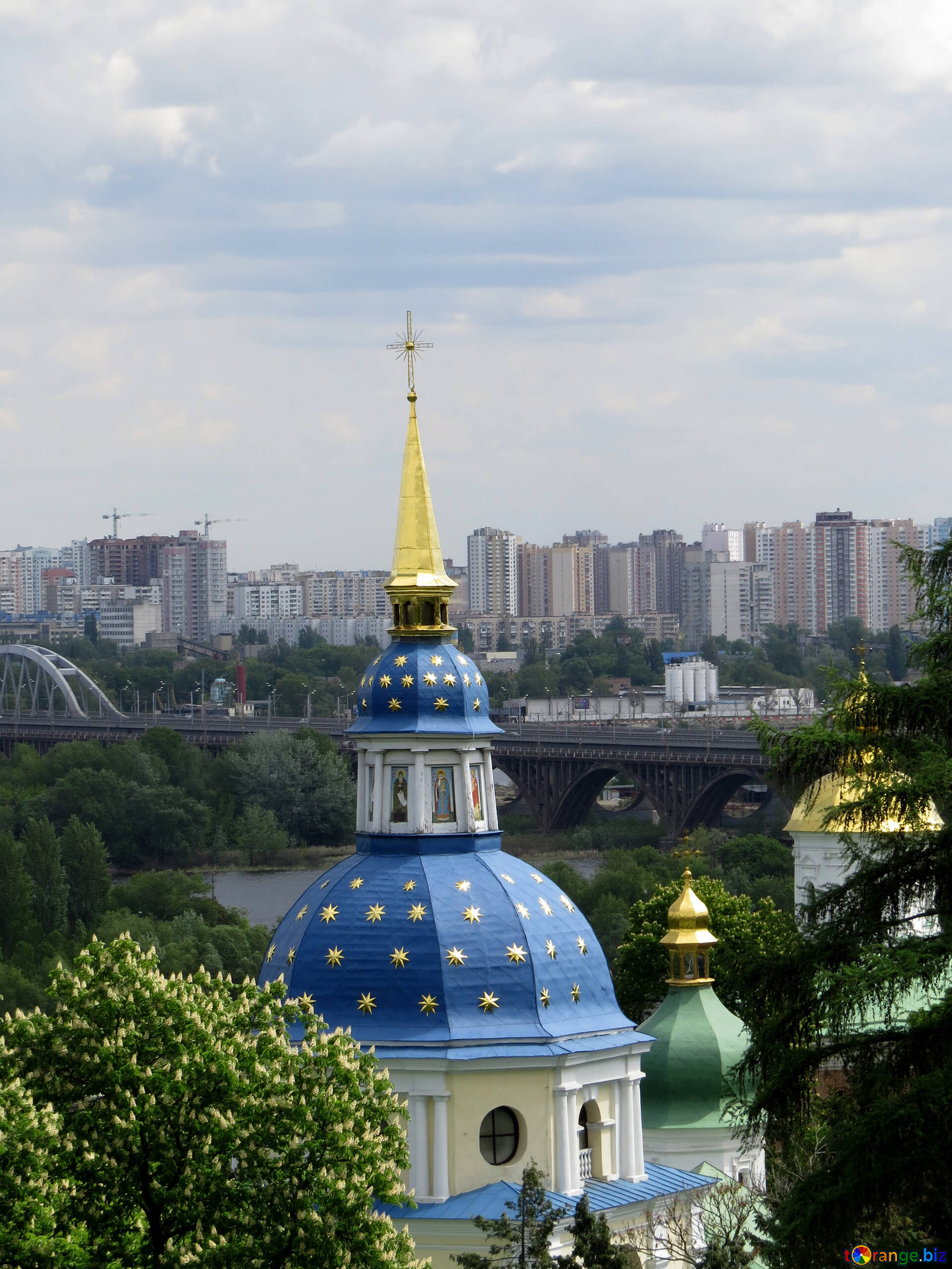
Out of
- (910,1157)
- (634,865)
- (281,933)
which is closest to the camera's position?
(910,1157)

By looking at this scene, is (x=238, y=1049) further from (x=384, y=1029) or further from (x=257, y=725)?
(x=257, y=725)

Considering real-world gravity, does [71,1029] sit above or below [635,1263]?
above

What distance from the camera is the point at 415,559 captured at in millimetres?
32406

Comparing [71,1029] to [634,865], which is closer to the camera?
[71,1029]

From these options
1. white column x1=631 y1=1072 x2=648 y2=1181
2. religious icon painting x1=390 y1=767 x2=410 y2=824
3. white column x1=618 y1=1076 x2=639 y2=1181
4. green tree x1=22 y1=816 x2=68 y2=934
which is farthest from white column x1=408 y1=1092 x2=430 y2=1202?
green tree x1=22 y1=816 x2=68 y2=934

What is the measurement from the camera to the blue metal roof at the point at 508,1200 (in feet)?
Answer: 91.5

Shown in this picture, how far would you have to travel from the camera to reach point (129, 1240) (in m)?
22.2

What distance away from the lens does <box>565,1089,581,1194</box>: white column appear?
28875 millimetres

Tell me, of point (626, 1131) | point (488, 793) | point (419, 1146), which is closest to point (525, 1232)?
point (419, 1146)

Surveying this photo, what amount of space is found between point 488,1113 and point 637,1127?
2.18 m

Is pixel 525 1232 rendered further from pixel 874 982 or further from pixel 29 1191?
pixel 874 982

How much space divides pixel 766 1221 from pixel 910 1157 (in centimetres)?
311

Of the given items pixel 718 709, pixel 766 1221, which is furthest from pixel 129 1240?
pixel 718 709

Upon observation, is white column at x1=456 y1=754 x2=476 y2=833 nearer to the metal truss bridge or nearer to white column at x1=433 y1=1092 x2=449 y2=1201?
white column at x1=433 y1=1092 x2=449 y2=1201
